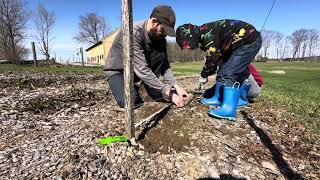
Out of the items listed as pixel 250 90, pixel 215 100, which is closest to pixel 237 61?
pixel 215 100

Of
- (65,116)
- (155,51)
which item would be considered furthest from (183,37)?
(65,116)

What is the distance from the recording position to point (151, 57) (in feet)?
17.5

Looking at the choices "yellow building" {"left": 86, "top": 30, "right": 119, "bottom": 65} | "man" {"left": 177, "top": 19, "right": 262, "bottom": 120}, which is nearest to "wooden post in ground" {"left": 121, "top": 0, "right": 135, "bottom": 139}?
"man" {"left": 177, "top": 19, "right": 262, "bottom": 120}

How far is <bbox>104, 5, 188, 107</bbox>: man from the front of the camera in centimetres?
449

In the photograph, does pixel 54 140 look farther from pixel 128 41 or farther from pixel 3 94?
pixel 3 94

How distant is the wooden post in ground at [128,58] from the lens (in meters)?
3.60

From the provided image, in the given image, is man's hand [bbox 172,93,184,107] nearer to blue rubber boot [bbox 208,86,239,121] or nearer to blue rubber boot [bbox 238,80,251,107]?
blue rubber boot [bbox 208,86,239,121]

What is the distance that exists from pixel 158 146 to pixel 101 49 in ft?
220

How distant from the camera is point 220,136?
14.7 feet

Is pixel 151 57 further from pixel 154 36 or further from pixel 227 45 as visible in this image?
pixel 227 45

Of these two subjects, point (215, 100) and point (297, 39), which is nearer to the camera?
point (215, 100)

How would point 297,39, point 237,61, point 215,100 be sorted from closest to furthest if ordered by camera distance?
point 237,61 → point 215,100 → point 297,39

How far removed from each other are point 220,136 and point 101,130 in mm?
1761

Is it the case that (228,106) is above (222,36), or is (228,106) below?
below
